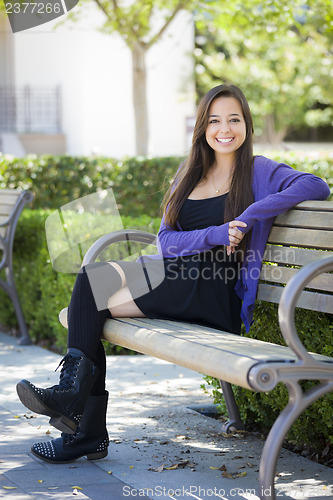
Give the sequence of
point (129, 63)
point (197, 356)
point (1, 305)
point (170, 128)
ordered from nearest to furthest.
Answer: point (197, 356) → point (1, 305) → point (129, 63) → point (170, 128)

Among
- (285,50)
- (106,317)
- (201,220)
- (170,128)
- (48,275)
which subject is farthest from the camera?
(285,50)

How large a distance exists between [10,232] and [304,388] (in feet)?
9.64

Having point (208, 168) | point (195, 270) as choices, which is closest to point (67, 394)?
point (195, 270)

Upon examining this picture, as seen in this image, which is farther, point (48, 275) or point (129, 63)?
point (129, 63)

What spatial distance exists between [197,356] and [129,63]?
575 inches

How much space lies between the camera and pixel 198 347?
2.61m

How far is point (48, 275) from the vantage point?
5566mm

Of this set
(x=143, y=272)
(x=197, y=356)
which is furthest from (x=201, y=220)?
(x=197, y=356)

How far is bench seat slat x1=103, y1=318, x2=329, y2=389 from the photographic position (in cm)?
239

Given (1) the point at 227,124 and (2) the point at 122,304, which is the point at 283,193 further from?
(2) the point at 122,304

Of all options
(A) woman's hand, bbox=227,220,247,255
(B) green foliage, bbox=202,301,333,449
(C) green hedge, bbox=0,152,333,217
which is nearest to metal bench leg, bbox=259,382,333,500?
(B) green foliage, bbox=202,301,333,449

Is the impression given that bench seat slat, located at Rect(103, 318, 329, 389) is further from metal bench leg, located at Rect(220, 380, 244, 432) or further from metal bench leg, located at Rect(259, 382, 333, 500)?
metal bench leg, located at Rect(220, 380, 244, 432)

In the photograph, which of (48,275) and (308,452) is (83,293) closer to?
(308,452)

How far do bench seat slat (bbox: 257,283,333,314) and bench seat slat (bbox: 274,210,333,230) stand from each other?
0.83 ft
